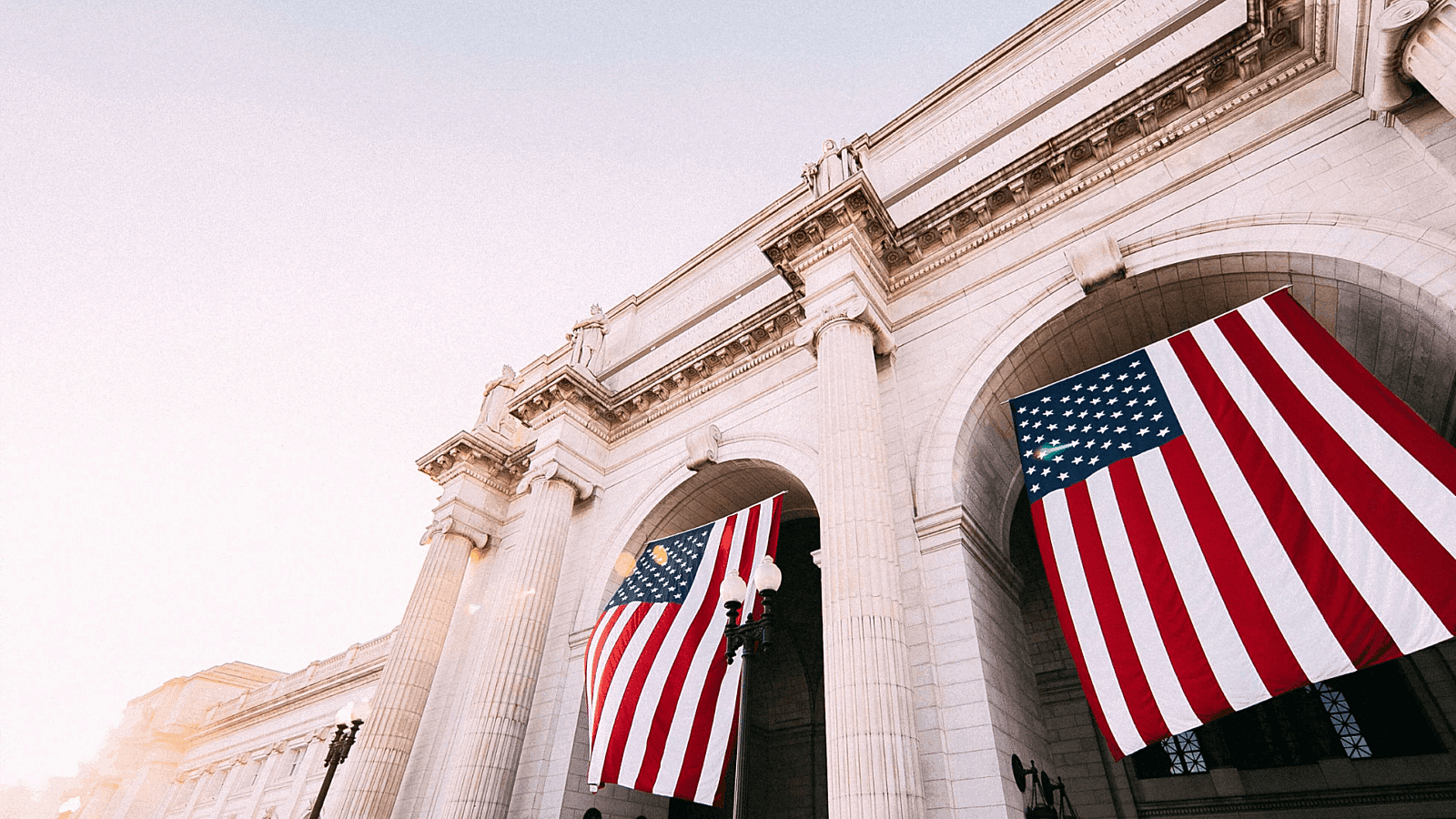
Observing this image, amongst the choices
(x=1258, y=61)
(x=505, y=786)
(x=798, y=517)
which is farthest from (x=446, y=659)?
(x=1258, y=61)

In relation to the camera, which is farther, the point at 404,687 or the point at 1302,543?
the point at 404,687

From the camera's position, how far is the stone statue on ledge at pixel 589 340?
797 inches

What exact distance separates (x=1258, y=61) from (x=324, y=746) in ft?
122

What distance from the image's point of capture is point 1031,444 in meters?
10.3

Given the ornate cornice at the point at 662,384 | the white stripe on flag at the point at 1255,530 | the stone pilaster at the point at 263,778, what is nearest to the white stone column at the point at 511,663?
the ornate cornice at the point at 662,384

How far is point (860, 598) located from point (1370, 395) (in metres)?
6.39

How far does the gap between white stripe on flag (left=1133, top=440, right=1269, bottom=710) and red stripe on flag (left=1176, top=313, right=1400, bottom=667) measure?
0.78 meters

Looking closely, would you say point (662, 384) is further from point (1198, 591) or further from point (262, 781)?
point (262, 781)

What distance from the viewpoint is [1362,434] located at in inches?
299

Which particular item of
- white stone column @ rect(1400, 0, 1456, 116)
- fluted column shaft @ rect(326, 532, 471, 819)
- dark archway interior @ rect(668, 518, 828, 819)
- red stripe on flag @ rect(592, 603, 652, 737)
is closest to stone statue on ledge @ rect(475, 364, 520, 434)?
fluted column shaft @ rect(326, 532, 471, 819)

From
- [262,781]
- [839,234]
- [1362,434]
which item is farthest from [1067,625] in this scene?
[262,781]

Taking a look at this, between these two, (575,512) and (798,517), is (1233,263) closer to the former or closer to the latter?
(798,517)

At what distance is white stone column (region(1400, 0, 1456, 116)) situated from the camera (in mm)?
7230

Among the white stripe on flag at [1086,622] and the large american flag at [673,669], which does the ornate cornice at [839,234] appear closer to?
the large american flag at [673,669]
